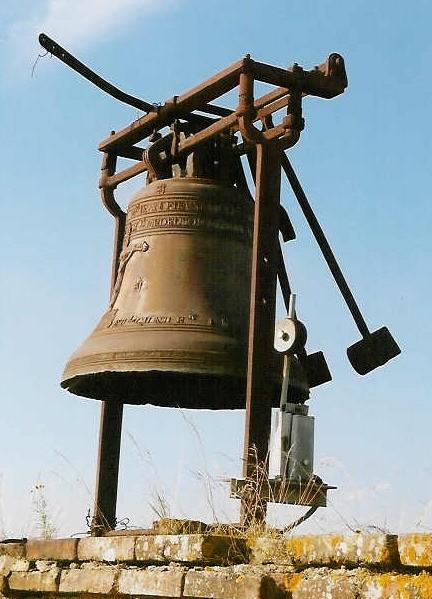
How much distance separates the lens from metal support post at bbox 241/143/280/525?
481 cm

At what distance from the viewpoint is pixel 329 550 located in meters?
3.45

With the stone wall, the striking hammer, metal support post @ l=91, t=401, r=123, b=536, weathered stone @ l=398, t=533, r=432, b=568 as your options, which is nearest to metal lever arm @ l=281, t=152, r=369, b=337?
the striking hammer

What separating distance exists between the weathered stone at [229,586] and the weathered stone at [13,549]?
1377 mm

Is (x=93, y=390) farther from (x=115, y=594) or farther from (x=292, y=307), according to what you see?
(x=115, y=594)

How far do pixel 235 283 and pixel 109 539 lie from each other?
1.59 m

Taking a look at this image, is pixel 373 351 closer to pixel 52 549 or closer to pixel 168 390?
pixel 168 390

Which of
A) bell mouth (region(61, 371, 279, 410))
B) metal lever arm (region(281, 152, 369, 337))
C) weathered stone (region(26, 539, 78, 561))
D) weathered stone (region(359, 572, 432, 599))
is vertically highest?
metal lever arm (region(281, 152, 369, 337))

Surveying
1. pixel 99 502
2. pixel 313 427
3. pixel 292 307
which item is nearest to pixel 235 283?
pixel 292 307

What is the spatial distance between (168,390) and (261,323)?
51.6 inches

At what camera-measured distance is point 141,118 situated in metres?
6.27

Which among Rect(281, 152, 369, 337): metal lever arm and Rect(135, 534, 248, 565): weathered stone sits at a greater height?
Rect(281, 152, 369, 337): metal lever arm

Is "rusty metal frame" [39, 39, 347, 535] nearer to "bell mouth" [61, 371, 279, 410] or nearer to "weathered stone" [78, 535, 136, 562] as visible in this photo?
"bell mouth" [61, 371, 279, 410]

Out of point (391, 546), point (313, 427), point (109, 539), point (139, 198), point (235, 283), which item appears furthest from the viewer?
point (139, 198)

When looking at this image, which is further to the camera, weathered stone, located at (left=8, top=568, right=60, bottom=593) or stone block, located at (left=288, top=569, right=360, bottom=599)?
weathered stone, located at (left=8, top=568, right=60, bottom=593)
